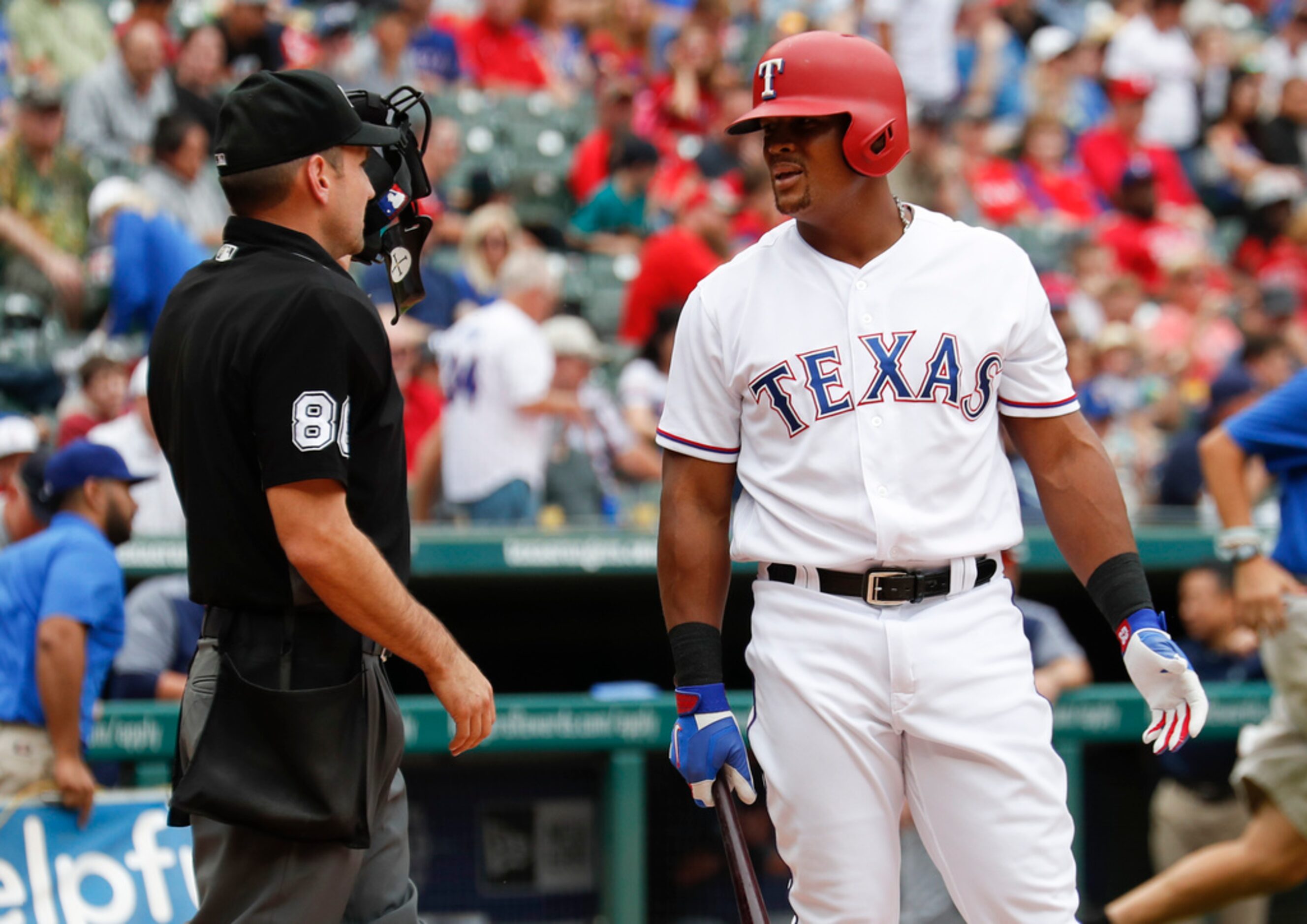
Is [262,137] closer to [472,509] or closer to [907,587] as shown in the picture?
[907,587]

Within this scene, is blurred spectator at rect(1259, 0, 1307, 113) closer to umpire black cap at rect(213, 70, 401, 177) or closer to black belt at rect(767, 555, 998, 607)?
black belt at rect(767, 555, 998, 607)

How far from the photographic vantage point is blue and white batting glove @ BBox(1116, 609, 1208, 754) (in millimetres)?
2828

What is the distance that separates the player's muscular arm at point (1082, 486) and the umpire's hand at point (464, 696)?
44.8 inches

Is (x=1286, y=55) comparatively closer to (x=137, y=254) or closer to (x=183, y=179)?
(x=183, y=179)

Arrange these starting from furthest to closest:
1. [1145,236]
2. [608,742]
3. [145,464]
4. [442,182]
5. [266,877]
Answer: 1. [1145,236]
2. [442,182]
3. [145,464]
4. [608,742]
5. [266,877]

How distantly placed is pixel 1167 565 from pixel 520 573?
227 cm

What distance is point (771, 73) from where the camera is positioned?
287 cm

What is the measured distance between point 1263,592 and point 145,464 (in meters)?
3.74

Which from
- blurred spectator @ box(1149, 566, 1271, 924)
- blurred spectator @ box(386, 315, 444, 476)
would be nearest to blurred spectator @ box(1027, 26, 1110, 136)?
blurred spectator @ box(386, 315, 444, 476)

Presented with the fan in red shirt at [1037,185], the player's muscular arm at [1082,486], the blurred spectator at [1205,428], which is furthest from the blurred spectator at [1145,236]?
the player's muscular arm at [1082,486]

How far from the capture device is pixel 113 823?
160 inches

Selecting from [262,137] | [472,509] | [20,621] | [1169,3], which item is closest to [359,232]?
[262,137]

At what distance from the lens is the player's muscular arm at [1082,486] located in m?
2.94

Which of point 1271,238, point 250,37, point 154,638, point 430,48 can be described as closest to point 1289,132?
point 1271,238
